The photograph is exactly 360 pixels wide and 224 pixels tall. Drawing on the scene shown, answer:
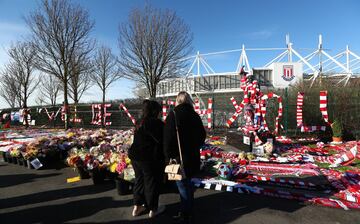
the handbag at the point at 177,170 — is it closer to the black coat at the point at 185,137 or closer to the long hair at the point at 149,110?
the black coat at the point at 185,137

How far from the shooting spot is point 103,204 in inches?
172

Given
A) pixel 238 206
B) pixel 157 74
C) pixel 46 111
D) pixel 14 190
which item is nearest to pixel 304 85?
pixel 157 74

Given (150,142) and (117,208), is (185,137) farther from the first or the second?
(117,208)

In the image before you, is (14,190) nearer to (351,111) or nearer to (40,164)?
(40,164)

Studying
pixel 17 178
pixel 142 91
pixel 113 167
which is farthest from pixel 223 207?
pixel 142 91

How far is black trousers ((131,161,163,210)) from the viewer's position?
3.70m

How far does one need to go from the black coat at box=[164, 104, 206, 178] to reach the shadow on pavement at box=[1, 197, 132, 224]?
1.62m

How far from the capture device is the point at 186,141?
337 cm

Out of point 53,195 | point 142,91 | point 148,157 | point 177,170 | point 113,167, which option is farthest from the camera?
point 142,91

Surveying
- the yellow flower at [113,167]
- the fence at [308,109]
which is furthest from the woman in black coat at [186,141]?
the fence at [308,109]

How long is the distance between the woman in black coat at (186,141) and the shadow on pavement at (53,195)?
2385mm

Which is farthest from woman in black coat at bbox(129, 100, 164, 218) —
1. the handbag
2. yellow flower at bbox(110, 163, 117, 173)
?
yellow flower at bbox(110, 163, 117, 173)

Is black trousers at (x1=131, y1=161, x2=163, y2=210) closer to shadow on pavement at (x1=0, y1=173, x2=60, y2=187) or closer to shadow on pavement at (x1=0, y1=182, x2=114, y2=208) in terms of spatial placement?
shadow on pavement at (x1=0, y1=182, x2=114, y2=208)

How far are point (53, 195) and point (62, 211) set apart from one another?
98cm
